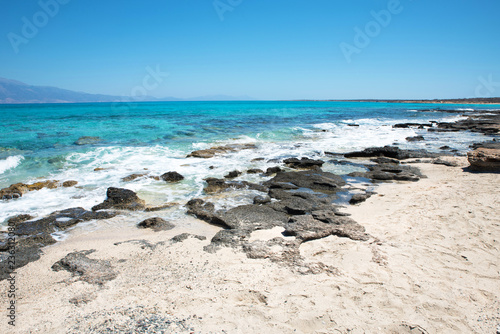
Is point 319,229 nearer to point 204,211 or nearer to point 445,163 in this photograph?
point 204,211

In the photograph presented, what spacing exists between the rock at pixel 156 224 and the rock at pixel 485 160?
34.5ft

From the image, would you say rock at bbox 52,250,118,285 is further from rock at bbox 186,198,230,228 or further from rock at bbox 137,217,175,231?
rock at bbox 186,198,230,228

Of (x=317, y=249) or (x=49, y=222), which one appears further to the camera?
(x=49, y=222)

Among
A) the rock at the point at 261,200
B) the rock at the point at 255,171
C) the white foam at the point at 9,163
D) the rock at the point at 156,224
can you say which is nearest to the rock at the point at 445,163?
the rock at the point at 255,171

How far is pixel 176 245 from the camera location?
5.00m

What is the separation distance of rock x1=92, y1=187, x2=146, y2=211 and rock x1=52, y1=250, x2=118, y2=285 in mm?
2419

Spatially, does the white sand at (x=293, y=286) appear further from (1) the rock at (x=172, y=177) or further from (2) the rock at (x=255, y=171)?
(2) the rock at (x=255, y=171)

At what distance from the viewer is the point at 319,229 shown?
538 cm

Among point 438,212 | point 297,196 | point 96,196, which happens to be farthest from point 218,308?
point 96,196

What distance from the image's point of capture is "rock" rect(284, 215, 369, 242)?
5121 millimetres

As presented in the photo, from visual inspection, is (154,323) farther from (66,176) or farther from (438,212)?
(66,176)

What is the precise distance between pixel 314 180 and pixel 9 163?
500 inches

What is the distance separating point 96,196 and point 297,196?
591 centimetres

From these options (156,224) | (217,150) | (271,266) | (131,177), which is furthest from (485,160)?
(131,177)
